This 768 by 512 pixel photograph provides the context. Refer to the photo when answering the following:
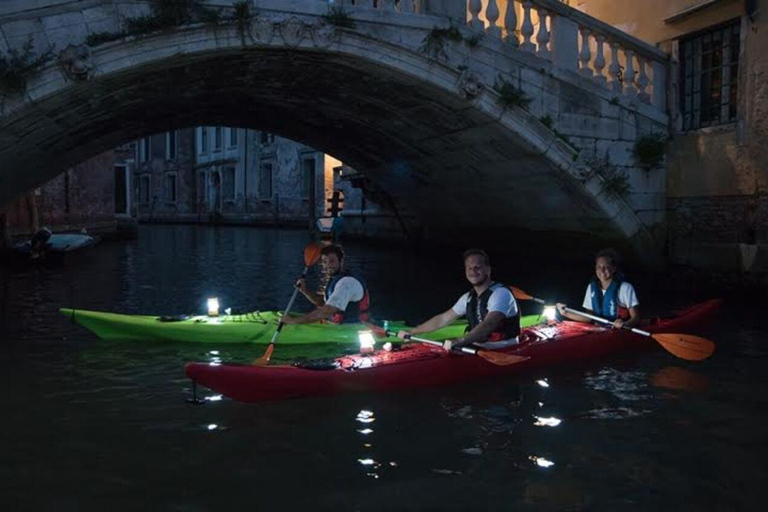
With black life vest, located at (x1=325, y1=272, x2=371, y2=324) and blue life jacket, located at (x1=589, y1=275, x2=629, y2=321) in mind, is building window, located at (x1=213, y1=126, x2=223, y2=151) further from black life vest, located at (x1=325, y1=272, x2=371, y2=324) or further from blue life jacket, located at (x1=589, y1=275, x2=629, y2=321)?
blue life jacket, located at (x1=589, y1=275, x2=629, y2=321)

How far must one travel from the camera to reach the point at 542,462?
3984mm

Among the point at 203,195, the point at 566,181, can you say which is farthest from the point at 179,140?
the point at 566,181

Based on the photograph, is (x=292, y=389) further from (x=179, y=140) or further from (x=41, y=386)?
(x=179, y=140)

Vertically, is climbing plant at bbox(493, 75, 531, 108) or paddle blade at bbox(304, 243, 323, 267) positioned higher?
climbing plant at bbox(493, 75, 531, 108)

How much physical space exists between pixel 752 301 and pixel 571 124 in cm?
317

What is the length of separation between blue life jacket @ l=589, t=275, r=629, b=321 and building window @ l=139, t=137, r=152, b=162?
40886 millimetres

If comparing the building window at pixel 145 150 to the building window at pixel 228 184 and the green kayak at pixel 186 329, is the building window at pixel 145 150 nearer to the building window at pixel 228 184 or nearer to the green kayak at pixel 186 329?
the building window at pixel 228 184

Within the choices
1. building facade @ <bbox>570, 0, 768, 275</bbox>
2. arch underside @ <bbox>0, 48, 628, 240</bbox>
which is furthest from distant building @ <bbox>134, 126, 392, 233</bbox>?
building facade @ <bbox>570, 0, 768, 275</bbox>

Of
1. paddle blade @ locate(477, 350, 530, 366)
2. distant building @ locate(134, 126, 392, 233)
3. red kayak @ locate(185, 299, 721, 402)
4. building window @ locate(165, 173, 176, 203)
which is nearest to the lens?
red kayak @ locate(185, 299, 721, 402)

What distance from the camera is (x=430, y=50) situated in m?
8.84

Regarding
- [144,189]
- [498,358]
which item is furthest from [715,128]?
[144,189]

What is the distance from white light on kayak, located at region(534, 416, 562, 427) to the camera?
15.3 feet

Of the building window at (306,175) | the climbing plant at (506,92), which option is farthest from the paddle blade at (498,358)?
the building window at (306,175)

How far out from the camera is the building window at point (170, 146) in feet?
140
